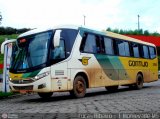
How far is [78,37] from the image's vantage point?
54.6 feet

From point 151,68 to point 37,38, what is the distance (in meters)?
12.0

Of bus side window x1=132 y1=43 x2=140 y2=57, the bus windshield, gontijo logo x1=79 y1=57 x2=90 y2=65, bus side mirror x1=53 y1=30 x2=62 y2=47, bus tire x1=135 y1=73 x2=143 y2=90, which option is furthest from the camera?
bus tire x1=135 y1=73 x2=143 y2=90

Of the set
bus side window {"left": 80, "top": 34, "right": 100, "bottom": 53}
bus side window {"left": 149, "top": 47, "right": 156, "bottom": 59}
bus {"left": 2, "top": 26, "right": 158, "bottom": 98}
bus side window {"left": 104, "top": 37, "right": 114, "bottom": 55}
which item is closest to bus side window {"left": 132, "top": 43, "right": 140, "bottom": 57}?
bus side window {"left": 149, "top": 47, "right": 156, "bottom": 59}

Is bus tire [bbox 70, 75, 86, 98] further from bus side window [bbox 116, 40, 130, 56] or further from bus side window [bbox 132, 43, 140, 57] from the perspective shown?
bus side window [bbox 132, 43, 140, 57]

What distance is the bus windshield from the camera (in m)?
15.1

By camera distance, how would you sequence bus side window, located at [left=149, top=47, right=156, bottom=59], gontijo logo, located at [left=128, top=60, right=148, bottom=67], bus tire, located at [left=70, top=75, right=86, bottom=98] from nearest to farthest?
bus tire, located at [left=70, top=75, right=86, bottom=98]
gontijo logo, located at [left=128, top=60, right=148, bottom=67]
bus side window, located at [left=149, top=47, right=156, bottom=59]

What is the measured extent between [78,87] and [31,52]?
254cm

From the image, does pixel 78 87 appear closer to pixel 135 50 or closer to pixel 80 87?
pixel 80 87

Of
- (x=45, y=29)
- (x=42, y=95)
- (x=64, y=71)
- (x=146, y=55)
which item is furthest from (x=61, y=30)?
(x=146, y=55)

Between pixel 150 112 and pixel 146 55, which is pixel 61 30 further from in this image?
pixel 146 55

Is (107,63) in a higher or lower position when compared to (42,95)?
higher

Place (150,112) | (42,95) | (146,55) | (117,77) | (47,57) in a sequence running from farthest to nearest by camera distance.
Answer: (146,55), (117,77), (42,95), (47,57), (150,112)

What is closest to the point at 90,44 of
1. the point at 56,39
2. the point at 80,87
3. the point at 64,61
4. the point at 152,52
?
the point at 80,87

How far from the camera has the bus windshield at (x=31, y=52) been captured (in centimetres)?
1510
